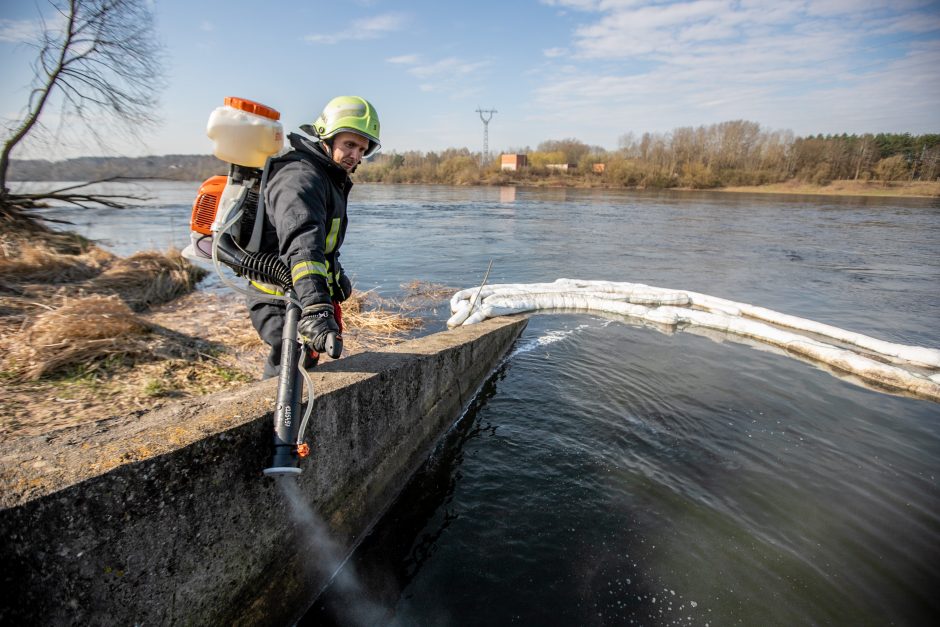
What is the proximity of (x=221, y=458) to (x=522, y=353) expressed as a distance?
5917 millimetres

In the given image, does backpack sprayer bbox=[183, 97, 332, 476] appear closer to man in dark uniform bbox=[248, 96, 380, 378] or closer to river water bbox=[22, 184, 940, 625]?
man in dark uniform bbox=[248, 96, 380, 378]

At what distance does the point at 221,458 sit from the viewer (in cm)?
216

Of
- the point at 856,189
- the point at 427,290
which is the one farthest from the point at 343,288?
the point at 856,189

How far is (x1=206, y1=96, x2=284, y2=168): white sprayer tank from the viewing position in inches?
99.3

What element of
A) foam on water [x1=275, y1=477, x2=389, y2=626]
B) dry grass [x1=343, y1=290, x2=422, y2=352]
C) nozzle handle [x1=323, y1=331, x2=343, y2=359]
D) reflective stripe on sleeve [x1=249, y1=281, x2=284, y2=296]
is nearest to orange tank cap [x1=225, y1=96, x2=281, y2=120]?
reflective stripe on sleeve [x1=249, y1=281, x2=284, y2=296]

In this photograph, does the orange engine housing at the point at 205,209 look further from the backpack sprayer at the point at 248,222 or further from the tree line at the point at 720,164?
the tree line at the point at 720,164

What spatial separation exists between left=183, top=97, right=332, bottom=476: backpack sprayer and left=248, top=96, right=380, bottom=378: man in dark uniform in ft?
0.35

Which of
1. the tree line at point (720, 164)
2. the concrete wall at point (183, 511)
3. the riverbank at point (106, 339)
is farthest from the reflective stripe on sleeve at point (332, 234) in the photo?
the tree line at point (720, 164)

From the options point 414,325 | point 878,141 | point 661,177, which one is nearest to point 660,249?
point 414,325

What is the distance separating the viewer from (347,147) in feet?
9.36

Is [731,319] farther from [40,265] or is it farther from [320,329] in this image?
[40,265]

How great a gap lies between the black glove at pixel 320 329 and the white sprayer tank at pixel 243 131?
119cm

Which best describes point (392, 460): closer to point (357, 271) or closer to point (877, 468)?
point (877, 468)

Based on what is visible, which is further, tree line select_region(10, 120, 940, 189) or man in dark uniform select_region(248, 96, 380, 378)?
tree line select_region(10, 120, 940, 189)
